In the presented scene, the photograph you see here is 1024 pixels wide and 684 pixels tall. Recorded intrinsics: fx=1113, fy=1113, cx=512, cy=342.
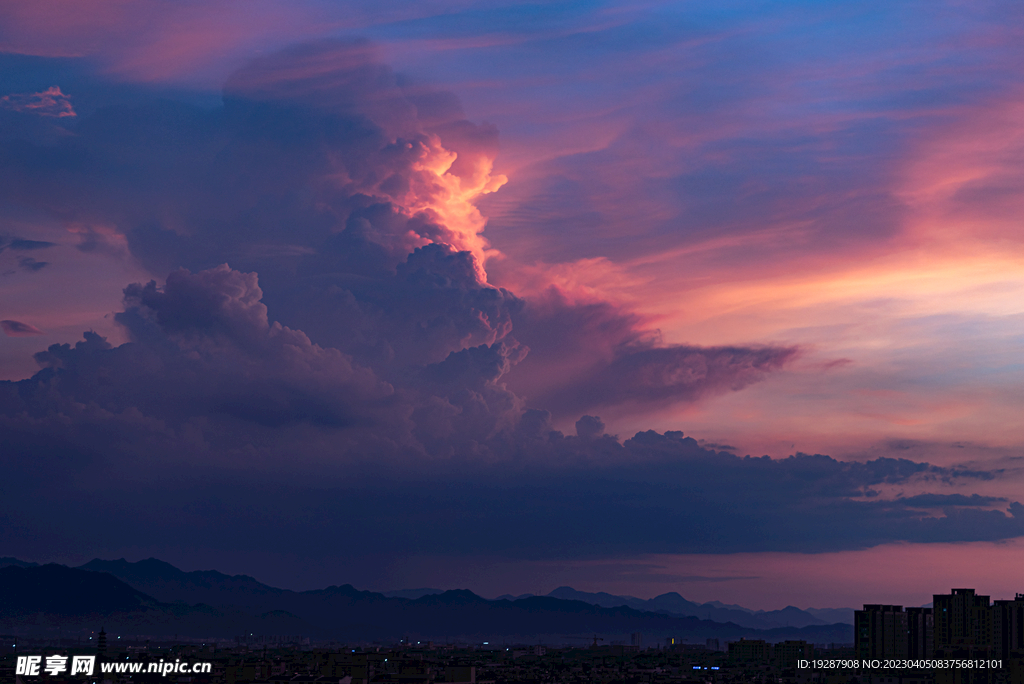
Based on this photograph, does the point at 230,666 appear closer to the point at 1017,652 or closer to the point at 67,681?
the point at 67,681

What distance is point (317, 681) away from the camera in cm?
17250

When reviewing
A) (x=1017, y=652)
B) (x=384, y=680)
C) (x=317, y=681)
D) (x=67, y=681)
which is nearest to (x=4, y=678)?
(x=67, y=681)

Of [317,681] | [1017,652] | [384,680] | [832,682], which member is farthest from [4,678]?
[1017,652]

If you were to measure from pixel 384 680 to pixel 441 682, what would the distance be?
1166 cm

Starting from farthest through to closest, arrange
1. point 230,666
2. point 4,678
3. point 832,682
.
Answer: point 832,682, point 230,666, point 4,678

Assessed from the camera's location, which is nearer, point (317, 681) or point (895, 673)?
point (317, 681)

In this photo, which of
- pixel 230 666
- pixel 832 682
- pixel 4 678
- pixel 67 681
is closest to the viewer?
pixel 67 681

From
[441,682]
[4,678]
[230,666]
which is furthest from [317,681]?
[4,678]

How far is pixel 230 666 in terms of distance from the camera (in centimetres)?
18538

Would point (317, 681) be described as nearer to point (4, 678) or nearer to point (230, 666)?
point (230, 666)

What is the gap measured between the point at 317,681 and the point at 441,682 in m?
33.2

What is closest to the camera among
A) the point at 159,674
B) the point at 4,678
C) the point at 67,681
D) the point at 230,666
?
the point at 159,674

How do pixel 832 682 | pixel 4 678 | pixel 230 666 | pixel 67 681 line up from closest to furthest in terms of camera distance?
pixel 67 681
pixel 4 678
pixel 230 666
pixel 832 682

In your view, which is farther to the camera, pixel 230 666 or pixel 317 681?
pixel 230 666
